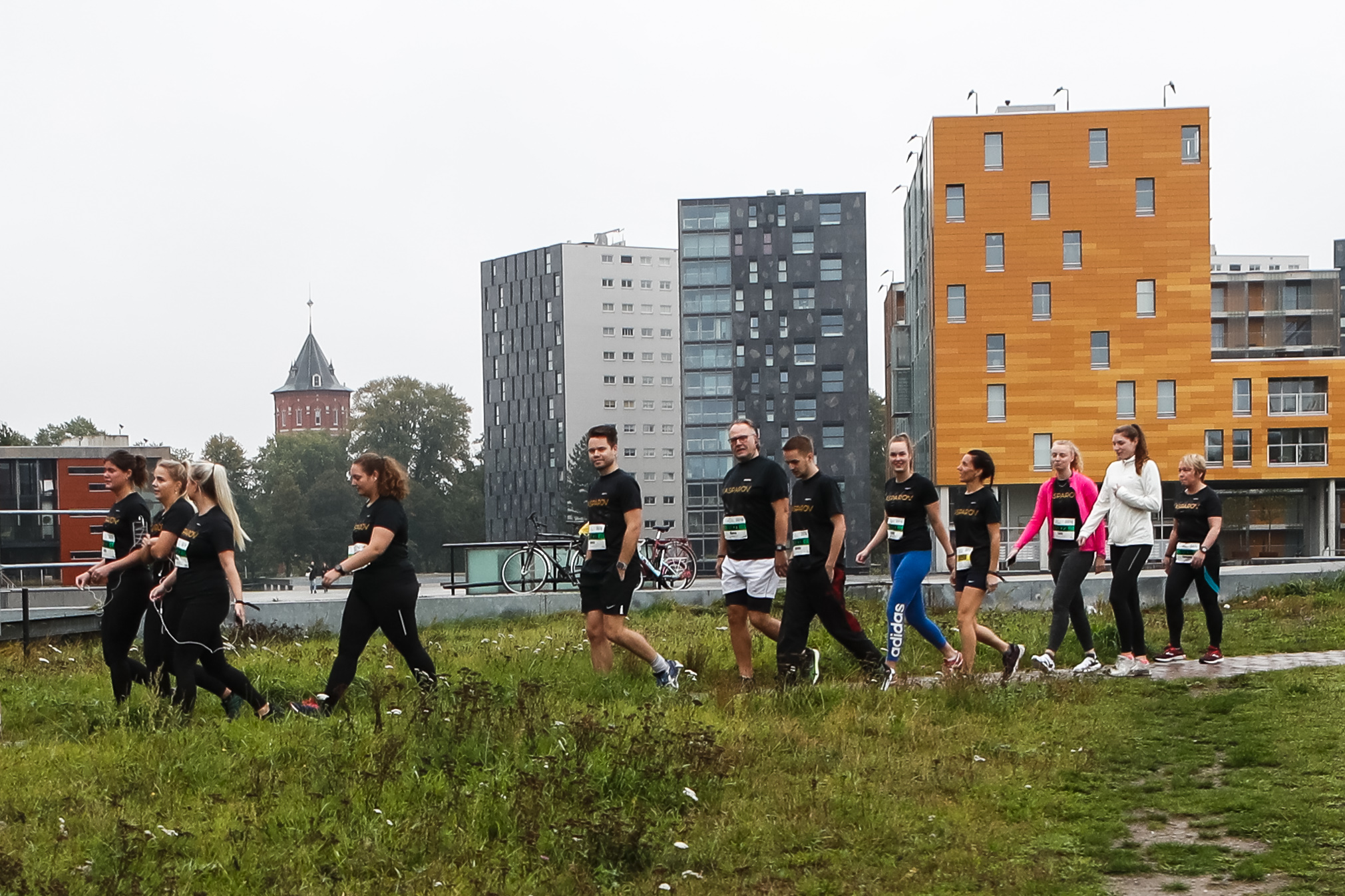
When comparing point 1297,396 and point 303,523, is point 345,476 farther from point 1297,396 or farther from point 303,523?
point 1297,396

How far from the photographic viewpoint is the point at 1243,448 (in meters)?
67.3

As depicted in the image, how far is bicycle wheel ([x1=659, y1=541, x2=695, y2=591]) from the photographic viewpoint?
2545 cm

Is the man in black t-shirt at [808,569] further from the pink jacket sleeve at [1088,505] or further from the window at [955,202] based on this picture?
the window at [955,202]

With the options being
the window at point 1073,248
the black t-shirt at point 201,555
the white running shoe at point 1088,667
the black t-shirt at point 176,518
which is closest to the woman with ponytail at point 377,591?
the black t-shirt at point 201,555

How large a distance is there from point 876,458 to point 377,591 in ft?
365

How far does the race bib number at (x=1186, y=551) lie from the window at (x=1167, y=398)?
5526 centimetres

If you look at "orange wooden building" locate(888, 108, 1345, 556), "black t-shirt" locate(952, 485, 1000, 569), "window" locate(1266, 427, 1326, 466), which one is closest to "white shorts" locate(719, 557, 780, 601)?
"black t-shirt" locate(952, 485, 1000, 569)

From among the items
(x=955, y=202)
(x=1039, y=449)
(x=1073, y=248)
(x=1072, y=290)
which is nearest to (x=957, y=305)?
(x=955, y=202)

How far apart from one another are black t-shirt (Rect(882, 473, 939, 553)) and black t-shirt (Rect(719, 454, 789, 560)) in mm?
972

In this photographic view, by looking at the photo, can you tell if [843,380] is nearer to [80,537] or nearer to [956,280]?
[956,280]


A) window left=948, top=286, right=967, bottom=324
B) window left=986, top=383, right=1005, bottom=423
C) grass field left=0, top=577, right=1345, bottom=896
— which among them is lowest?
grass field left=0, top=577, right=1345, bottom=896

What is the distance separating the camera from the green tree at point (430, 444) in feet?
414

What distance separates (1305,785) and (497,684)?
4.87m

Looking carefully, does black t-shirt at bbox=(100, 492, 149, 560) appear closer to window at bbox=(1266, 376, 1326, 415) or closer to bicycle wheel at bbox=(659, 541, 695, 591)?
bicycle wheel at bbox=(659, 541, 695, 591)
